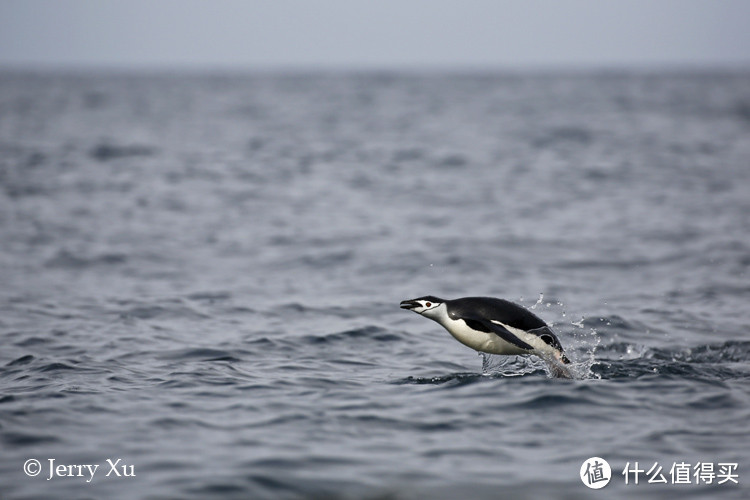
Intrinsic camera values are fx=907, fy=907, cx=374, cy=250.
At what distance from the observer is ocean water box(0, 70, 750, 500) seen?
8430 millimetres

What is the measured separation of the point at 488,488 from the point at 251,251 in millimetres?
14369

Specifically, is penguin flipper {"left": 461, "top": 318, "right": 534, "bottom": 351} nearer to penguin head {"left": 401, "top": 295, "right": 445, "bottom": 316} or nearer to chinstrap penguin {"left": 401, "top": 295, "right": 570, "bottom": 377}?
chinstrap penguin {"left": 401, "top": 295, "right": 570, "bottom": 377}

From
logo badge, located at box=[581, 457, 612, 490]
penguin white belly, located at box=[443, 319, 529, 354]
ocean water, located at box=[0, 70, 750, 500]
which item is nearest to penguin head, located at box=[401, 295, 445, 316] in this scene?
penguin white belly, located at box=[443, 319, 529, 354]

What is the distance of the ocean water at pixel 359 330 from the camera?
8.43 meters

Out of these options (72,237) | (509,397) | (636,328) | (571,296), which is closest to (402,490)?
(509,397)

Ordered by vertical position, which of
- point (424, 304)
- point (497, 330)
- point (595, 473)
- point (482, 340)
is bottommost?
→ point (595, 473)

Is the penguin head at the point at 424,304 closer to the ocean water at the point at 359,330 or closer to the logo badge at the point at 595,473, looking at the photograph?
the ocean water at the point at 359,330

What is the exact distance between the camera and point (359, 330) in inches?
559

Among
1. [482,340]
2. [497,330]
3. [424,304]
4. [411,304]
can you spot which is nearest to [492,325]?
[497,330]

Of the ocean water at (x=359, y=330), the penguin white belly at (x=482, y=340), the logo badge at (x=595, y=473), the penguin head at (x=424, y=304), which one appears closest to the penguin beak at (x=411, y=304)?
the penguin head at (x=424, y=304)

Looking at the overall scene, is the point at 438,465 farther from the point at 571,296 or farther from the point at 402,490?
the point at 571,296

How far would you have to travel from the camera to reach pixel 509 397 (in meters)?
10.3

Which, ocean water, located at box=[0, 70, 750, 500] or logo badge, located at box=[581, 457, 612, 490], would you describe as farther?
ocean water, located at box=[0, 70, 750, 500]

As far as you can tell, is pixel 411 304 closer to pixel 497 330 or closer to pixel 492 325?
pixel 492 325
